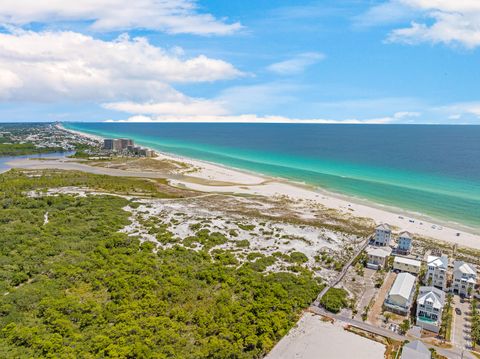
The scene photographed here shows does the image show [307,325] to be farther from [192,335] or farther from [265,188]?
[265,188]

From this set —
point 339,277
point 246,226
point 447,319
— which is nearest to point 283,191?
point 246,226

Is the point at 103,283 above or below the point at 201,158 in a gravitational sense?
below

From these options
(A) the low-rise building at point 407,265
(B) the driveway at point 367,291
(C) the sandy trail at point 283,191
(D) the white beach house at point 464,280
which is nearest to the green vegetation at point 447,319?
(D) the white beach house at point 464,280

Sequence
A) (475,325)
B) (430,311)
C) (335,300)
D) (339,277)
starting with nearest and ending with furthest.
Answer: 1. (475,325)
2. (430,311)
3. (335,300)
4. (339,277)

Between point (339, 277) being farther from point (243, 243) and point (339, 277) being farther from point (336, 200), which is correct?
point (336, 200)

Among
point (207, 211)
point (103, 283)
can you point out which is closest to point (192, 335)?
point (103, 283)

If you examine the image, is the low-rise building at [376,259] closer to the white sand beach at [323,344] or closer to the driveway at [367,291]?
the driveway at [367,291]

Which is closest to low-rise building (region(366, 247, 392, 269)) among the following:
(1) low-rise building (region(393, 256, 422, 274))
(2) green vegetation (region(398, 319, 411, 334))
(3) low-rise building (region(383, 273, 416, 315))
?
(1) low-rise building (region(393, 256, 422, 274))
